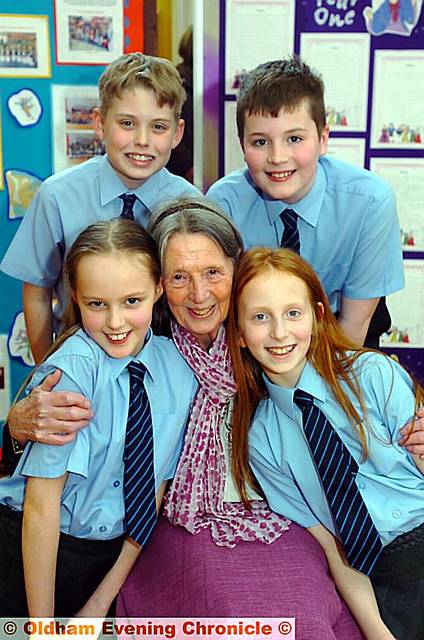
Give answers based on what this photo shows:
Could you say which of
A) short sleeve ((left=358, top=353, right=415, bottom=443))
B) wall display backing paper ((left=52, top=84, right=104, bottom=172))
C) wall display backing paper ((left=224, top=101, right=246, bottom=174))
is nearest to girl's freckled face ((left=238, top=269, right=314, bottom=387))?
short sleeve ((left=358, top=353, right=415, bottom=443))

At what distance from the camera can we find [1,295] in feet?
9.65

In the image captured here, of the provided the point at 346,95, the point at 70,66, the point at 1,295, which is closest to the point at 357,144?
the point at 346,95

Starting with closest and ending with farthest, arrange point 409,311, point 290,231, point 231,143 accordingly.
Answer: point 290,231 → point 231,143 → point 409,311

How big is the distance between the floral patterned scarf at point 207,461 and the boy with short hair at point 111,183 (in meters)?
0.47

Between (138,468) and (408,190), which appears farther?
(408,190)

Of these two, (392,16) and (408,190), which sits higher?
(392,16)

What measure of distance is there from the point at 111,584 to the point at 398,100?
6.12 ft

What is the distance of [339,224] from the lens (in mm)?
2189

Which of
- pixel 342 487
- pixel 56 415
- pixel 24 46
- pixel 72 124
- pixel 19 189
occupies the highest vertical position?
pixel 24 46

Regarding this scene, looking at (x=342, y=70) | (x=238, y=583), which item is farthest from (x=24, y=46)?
(x=238, y=583)

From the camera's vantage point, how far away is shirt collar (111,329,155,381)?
1.76 meters

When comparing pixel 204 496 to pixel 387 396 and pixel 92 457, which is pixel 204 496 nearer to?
pixel 92 457

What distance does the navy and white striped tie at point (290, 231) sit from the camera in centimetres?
216

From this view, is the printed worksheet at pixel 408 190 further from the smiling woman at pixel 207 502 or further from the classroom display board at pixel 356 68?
the smiling woman at pixel 207 502
